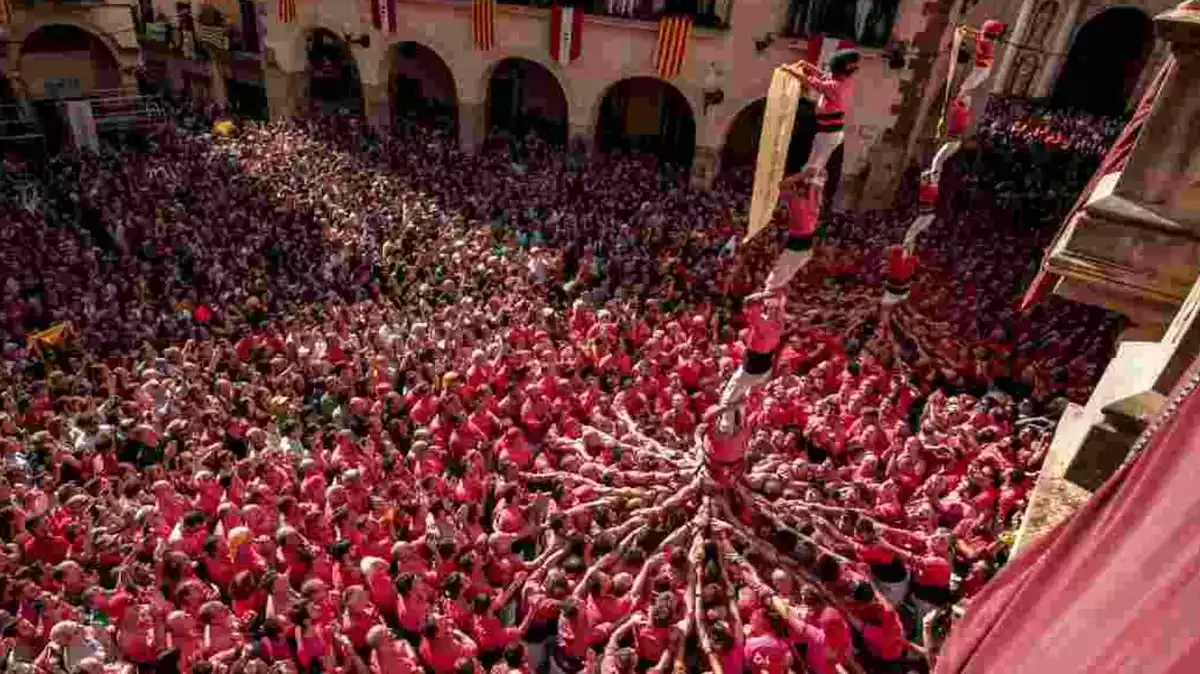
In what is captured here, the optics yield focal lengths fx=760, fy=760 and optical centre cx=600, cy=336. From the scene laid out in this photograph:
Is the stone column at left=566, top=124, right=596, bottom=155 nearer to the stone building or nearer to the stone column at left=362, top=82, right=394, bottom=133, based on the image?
the stone building

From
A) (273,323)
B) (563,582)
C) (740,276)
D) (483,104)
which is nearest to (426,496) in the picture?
(563,582)

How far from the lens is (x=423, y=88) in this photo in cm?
2919

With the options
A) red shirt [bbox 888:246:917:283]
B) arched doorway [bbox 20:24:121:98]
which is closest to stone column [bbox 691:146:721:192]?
red shirt [bbox 888:246:917:283]

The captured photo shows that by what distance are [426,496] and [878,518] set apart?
16.8ft

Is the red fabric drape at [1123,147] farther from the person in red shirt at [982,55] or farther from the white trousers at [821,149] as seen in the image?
the person in red shirt at [982,55]

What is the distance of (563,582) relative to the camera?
23.9ft

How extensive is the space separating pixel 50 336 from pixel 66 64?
1984cm

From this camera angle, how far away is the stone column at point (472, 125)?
75.7 ft

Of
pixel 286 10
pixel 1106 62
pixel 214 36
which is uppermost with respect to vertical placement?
pixel 1106 62

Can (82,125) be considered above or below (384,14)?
below

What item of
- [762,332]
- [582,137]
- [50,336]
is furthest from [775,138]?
[582,137]

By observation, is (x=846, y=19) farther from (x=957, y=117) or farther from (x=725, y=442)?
(x=725, y=442)

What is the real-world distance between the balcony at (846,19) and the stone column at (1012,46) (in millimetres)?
Answer: 17570

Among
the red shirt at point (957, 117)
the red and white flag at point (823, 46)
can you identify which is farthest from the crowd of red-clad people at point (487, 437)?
the red and white flag at point (823, 46)
